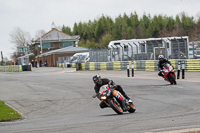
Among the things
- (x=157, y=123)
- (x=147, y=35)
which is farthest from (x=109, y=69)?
(x=147, y=35)

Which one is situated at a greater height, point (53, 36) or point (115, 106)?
point (53, 36)

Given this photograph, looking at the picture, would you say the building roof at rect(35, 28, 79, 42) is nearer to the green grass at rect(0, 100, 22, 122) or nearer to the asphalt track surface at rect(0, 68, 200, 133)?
the asphalt track surface at rect(0, 68, 200, 133)

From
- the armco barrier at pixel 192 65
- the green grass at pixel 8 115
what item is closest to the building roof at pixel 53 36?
the armco barrier at pixel 192 65

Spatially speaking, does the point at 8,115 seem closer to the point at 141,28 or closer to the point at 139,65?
the point at 139,65

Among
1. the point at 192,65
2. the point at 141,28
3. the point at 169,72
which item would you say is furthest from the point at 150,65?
the point at 141,28

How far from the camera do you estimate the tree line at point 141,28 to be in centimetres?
9355

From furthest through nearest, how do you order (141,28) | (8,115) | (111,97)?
(141,28) → (8,115) → (111,97)

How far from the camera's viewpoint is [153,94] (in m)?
Result: 16.3

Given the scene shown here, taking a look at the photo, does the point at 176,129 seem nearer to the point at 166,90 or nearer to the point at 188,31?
the point at 166,90

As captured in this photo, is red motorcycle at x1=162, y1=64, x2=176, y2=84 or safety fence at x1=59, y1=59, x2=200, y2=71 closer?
red motorcycle at x1=162, y1=64, x2=176, y2=84

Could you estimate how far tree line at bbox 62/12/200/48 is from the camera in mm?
93550

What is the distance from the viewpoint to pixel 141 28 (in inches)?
4168

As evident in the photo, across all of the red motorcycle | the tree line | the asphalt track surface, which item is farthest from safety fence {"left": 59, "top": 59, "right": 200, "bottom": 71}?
the tree line

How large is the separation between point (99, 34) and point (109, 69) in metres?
Answer: 84.7
